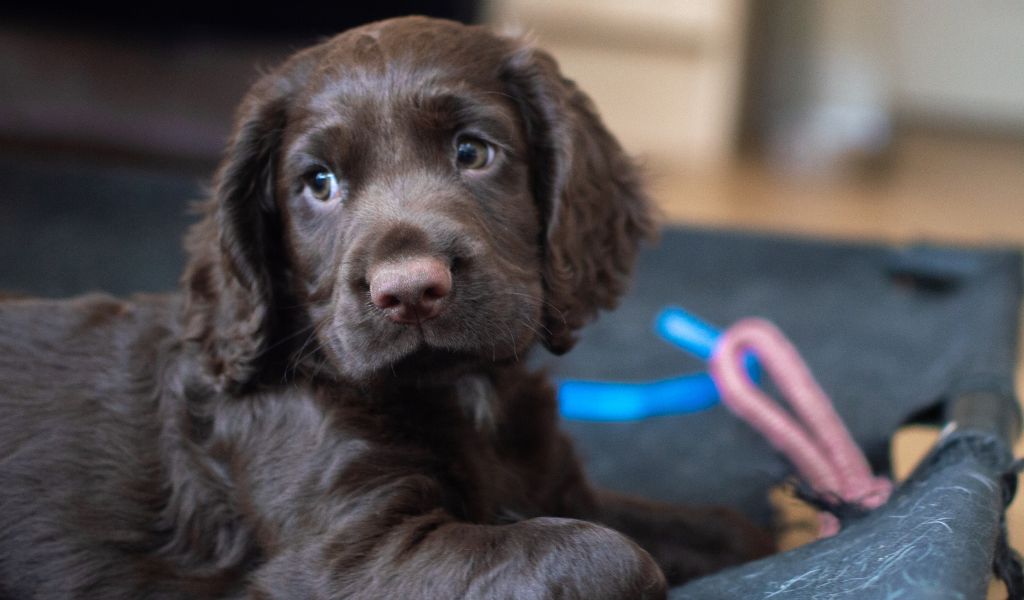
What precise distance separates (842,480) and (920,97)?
636 cm

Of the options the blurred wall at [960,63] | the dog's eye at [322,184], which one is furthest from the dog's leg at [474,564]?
the blurred wall at [960,63]

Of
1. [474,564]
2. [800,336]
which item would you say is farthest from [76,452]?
[800,336]

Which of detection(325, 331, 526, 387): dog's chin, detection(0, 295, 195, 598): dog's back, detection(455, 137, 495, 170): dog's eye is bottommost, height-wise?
detection(0, 295, 195, 598): dog's back

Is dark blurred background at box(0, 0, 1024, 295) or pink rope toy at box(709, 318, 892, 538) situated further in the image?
dark blurred background at box(0, 0, 1024, 295)

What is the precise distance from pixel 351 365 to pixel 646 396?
1267mm

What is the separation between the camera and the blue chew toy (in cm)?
266

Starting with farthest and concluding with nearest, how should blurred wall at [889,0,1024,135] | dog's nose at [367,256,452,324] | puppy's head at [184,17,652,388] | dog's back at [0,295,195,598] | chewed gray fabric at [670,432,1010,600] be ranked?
1. blurred wall at [889,0,1024,135]
2. dog's back at [0,295,195,598]
3. puppy's head at [184,17,652,388]
4. dog's nose at [367,256,452,324]
5. chewed gray fabric at [670,432,1010,600]

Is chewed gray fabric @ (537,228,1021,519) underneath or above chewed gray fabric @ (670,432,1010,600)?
underneath

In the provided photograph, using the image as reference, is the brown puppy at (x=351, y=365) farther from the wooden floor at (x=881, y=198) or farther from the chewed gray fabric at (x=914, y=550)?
the wooden floor at (x=881, y=198)

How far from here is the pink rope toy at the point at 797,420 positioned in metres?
2.07

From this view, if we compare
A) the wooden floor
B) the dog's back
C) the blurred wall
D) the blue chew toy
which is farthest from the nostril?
the blurred wall

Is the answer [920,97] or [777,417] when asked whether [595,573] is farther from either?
[920,97]

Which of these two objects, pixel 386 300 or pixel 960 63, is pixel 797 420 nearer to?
pixel 386 300

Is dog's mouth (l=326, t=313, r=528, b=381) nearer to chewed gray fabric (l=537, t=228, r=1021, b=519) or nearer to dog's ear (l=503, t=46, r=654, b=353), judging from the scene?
dog's ear (l=503, t=46, r=654, b=353)
